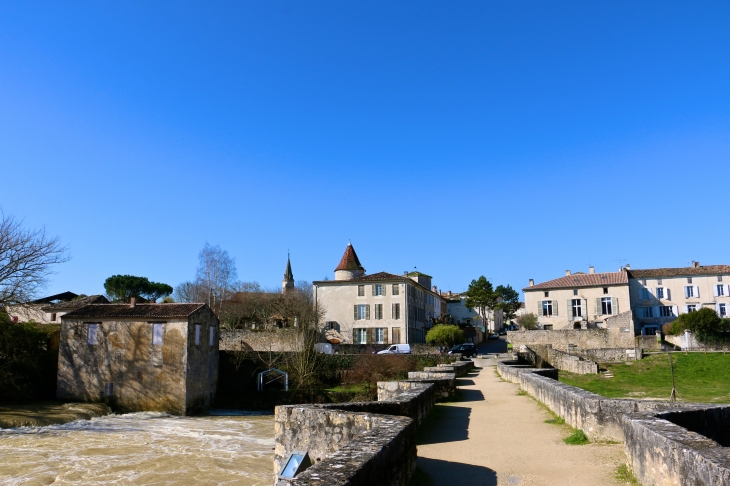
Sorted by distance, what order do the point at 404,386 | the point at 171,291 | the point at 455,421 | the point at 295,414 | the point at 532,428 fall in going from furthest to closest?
the point at 171,291, the point at 404,386, the point at 455,421, the point at 532,428, the point at 295,414

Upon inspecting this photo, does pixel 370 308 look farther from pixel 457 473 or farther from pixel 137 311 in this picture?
pixel 457 473

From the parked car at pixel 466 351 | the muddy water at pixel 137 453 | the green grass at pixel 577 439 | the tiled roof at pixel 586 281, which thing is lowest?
the muddy water at pixel 137 453

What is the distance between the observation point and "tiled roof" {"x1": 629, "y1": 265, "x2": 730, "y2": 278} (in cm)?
5375

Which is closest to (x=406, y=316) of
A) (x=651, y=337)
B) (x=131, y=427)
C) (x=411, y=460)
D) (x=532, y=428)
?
(x=651, y=337)

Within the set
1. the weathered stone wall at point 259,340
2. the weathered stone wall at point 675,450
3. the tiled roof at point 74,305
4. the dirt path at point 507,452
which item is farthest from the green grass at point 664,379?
the tiled roof at point 74,305

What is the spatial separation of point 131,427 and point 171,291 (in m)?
48.3

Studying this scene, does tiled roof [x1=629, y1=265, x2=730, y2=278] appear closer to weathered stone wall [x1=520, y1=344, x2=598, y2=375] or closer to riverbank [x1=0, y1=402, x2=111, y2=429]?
weathered stone wall [x1=520, y1=344, x2=598, y2=375]

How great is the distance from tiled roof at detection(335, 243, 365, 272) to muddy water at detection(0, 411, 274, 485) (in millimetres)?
28043

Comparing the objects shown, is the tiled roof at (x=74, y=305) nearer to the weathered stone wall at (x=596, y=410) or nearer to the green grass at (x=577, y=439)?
the weathered stone wall at (x=596, y=410)

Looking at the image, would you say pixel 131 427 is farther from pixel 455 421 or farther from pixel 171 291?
pixel 171 291

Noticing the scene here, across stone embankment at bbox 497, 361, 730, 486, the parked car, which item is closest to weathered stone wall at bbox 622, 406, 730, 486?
stone embankment at bbox 497, 361, 730, 486

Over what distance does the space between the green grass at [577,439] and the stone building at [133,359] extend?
27.8 metres

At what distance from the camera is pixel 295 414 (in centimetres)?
890

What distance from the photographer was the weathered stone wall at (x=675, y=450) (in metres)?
4.48
